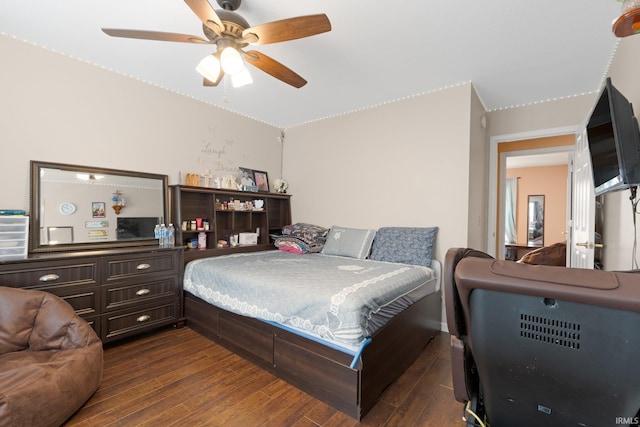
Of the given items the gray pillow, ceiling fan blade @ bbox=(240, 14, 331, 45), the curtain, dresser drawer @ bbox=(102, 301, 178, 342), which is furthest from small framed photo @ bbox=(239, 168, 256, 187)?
the curtain

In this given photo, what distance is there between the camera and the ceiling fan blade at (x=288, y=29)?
5.02ft

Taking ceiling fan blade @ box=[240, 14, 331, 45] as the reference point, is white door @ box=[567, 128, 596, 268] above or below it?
below

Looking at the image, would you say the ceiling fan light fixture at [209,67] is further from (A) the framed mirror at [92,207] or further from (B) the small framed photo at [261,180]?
(B) the small framed photo at [261,180]

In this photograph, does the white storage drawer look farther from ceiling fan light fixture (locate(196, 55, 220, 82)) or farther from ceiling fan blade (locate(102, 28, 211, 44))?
ceiling fan light fixture (locate(196, 55, 220, 82))

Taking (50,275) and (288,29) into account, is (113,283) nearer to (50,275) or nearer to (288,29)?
(50,275)

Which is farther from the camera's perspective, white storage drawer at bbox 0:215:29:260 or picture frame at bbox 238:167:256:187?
picture frame at bbox 238:167:256:187

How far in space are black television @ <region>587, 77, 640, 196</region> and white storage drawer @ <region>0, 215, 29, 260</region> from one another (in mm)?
3784

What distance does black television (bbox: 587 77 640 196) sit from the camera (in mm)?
1367

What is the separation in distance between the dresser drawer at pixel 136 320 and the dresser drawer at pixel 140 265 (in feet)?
1.10

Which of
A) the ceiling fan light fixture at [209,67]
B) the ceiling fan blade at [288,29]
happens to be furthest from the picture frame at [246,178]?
the ceiling fan blade at [288,29]

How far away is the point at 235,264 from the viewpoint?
8.92 feet

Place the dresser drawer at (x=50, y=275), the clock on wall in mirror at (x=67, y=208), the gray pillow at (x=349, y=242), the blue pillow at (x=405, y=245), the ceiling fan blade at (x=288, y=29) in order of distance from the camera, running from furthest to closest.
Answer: the gray pillow at (x=349, y=242) → the blue pillow at (x=405, y=245) → the clock on wall in mirror at (x=67, y=208) → the dresser drawer at (x=50, y=275) → the ceiling fan blade at (x=288, y=29)

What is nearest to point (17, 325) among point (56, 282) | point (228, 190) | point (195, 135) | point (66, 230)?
point (56, 282)

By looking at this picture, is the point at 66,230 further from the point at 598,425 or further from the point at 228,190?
the point at 598,425
